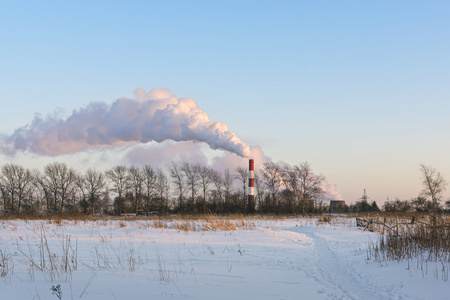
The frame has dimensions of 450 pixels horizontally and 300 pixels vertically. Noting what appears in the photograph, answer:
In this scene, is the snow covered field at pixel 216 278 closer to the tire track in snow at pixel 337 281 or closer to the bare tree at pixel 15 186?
the tire track in snow at pixel 337 281

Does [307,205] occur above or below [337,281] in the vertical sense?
below

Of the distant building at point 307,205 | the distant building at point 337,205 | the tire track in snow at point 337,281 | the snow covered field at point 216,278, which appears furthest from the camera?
the distant building at point 337,205

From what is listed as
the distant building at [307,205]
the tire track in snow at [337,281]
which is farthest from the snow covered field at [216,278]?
the distant building at [307,205]

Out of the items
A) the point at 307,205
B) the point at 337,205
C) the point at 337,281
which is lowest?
the point at 337,205

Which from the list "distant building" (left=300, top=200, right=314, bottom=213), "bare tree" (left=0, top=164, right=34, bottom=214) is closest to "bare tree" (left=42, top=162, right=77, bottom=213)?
"bare tree" (left=0, top=164, right=34, bottom=214)

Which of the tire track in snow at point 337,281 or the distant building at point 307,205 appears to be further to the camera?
the distant building at point 307,205

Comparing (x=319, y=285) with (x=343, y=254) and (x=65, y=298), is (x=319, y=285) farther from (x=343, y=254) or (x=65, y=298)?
(x=343, y=254)

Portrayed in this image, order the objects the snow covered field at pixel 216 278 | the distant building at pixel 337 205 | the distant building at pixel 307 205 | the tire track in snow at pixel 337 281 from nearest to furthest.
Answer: the snow covered field at pixel 216 278 < the tire track in snow at pixel 337 281 < the distant building at pixel 307 205 < the distant building at pixel 337 205

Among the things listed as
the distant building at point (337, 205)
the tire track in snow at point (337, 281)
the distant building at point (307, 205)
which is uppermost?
the tire track in snow at point (337, 281)

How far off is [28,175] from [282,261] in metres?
74.3

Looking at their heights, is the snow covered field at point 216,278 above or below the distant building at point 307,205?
above

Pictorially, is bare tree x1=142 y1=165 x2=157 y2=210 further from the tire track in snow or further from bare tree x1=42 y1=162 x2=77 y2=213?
the tire track in snow

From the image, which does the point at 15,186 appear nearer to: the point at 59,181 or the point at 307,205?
the point at 59,181

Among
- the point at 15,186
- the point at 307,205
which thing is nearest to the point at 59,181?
the point at 15,186
